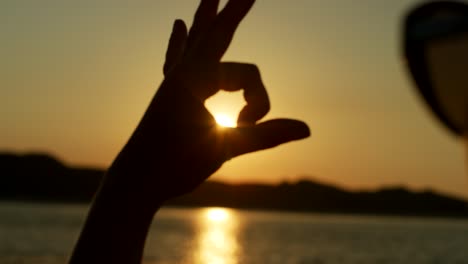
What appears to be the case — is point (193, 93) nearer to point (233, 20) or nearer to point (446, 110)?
point (233, 20)

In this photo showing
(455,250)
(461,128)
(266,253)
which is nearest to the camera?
(461,128)

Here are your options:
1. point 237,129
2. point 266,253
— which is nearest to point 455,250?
point 266,253

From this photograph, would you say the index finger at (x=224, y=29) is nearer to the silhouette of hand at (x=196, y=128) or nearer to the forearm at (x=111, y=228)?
the silhouette of hand at (x=196, y=128)

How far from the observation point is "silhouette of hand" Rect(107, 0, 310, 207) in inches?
44.9

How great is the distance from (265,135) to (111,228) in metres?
0.23

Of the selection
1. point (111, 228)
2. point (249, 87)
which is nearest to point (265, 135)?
point (249, 87)

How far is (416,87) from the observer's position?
0.99 meters

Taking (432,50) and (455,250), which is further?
(455,250)

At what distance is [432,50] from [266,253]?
61.4 metres

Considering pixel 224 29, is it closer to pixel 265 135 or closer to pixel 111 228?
pixel 265 135

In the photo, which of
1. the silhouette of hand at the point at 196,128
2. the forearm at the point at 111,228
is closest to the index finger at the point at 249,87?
the silhouette of hand at the point at 196,128

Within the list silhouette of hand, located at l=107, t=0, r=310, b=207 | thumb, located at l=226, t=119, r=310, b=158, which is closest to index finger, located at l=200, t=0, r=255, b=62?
silhouette of hand, located at l=107, t=0, r=310, b=207

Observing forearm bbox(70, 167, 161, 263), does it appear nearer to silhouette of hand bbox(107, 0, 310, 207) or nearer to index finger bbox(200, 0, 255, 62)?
silhouette of hand bbox(107, 0, 310, 207)

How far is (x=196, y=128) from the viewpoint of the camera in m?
1.13
